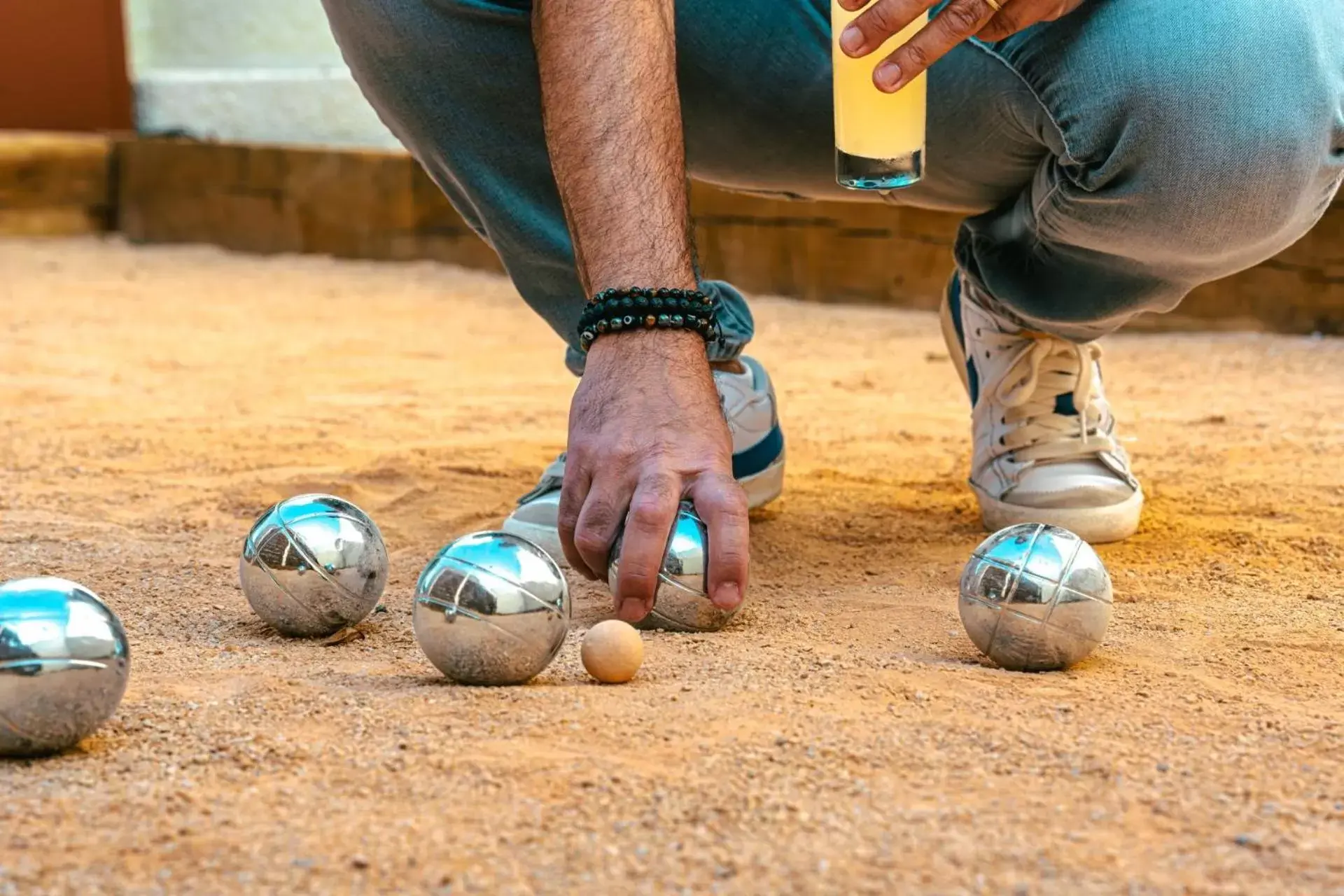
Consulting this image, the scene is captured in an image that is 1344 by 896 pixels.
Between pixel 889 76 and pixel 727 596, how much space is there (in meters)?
0.65

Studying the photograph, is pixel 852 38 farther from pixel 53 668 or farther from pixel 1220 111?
pixel 53 668

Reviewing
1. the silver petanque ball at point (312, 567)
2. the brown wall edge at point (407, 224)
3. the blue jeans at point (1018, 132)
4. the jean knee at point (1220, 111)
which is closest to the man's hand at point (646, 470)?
the silver petanque ball at point (312, 567)

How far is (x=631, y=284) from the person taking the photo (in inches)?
74.8

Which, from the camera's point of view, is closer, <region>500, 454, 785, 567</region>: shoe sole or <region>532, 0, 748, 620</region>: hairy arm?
<region>532, 0, 748, 620</region>: hairy arm

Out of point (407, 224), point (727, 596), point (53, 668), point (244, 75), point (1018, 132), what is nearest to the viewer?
point (53, 668)

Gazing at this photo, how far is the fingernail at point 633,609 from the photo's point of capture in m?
1.77

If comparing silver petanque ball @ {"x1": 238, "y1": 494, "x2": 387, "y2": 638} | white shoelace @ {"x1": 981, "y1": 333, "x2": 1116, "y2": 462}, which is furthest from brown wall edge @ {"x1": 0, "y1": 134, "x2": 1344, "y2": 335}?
silver petanque ball @ {"x1": 238, "y1": 494, "x2": 387, "y2": 638}

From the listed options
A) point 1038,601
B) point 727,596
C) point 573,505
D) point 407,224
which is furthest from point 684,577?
point 407,224

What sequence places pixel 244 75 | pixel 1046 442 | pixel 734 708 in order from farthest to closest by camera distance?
pixel 244 75 → pixel 1046 442 → pixel 734 708

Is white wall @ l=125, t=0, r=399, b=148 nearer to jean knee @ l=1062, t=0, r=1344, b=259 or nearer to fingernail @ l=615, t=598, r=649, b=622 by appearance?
jean knee @ l=1062, t=0, r=1344, b=259

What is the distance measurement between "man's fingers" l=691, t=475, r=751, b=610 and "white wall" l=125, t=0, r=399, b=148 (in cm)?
614

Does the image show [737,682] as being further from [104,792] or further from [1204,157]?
[1204,157]

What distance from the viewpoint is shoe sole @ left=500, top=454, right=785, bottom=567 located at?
2.30 metres

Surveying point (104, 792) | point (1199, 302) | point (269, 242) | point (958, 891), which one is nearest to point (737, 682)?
point (958, 891)
